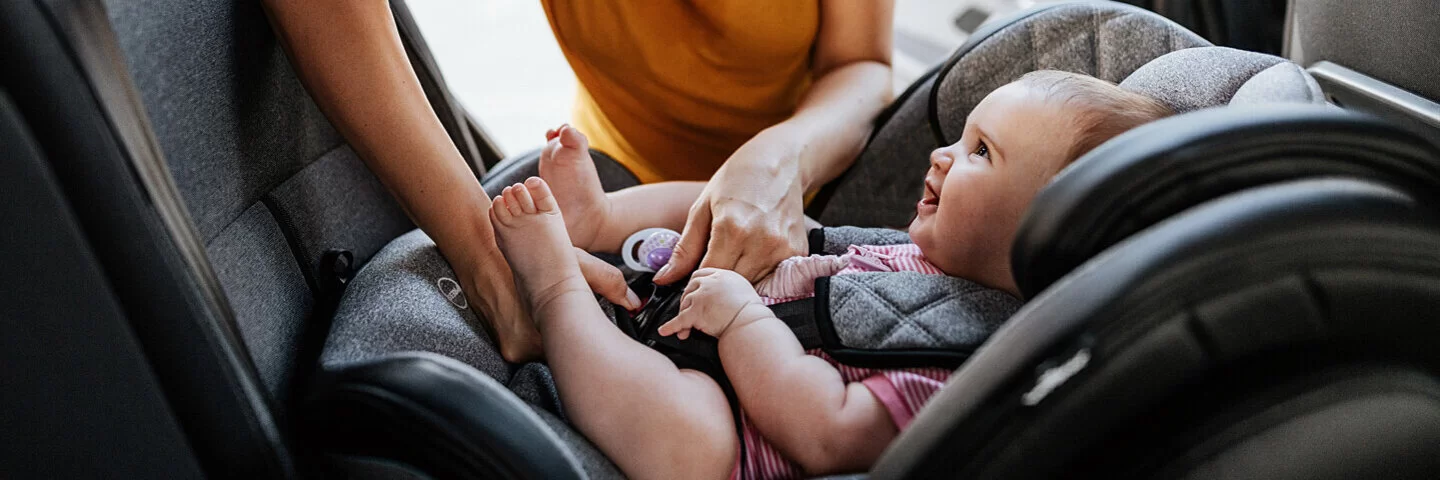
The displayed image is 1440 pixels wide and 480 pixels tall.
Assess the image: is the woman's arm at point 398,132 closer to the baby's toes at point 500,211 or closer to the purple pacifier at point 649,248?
the baby's toes at point 500,211

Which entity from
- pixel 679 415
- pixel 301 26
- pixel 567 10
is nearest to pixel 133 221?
pixel 301 26

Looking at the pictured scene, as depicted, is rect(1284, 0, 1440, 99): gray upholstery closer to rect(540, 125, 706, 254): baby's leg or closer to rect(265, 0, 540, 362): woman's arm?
rect(540, 125, 706, 254): baby's leg

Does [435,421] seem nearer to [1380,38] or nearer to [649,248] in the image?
[649,248]

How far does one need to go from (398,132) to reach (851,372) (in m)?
0.43

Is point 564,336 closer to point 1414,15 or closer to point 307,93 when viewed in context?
point 307,93

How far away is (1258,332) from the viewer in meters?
0.52

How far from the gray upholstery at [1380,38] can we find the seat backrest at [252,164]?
100 cm

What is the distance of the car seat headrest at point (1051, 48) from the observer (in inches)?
40.1

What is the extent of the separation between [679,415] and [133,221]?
0.39m

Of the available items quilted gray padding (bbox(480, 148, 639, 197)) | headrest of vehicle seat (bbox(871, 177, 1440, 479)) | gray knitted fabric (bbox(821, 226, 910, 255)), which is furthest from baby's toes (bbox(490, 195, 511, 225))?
headrest of vehicle seat (bbox(871, 177, 1440, 479))

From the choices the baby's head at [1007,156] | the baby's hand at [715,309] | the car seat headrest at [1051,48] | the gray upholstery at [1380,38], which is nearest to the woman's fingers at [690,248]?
the baby's hand at [715,309]

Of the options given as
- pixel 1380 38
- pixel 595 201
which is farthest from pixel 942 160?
pixel 1380 38

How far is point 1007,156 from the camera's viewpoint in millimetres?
846

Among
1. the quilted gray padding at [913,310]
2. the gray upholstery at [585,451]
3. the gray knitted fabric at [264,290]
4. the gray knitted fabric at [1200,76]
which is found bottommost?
the gray upholstery at [585,451]
